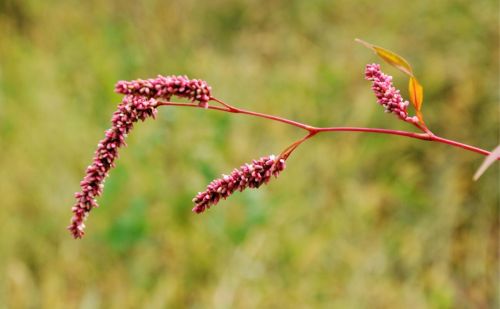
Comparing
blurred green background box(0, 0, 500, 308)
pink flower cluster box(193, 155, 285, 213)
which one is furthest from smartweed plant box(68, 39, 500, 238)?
blurred green background box(0, 0, 500, 308)

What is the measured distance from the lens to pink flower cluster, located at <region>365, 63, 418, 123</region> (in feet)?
3.25

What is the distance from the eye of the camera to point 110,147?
96 cm

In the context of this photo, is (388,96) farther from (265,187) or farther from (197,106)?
(265,187)

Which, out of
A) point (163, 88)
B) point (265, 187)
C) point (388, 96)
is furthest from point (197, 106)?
point (265, 187)

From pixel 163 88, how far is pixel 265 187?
3498 mm

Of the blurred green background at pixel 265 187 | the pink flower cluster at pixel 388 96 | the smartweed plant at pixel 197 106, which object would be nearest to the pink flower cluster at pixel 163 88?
the smartweed plant at pixel 197 106

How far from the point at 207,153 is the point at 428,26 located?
233cm

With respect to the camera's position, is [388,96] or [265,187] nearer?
[388,96]

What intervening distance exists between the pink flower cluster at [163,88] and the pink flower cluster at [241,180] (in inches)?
3.8

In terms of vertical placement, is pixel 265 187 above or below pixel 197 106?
above

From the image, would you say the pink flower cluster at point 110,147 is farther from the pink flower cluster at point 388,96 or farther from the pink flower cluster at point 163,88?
the pink flower cluster at point 388,96

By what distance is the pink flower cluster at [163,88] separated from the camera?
911 mm

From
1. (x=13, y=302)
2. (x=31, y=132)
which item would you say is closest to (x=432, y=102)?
(x=31, y=132)

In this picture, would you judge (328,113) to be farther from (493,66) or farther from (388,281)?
(388,281)
